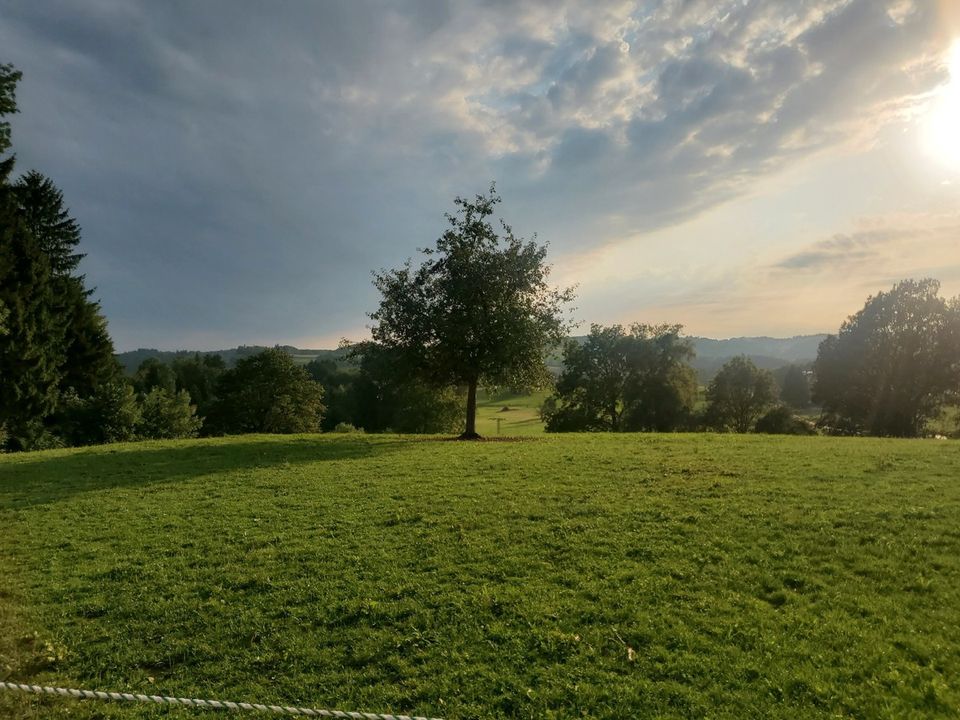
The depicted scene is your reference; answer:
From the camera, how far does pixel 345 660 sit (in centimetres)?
646

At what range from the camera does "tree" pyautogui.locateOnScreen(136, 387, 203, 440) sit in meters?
57.2

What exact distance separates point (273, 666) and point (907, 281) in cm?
5827

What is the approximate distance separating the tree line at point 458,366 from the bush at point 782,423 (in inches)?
7.2

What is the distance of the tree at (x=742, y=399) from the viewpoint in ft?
198

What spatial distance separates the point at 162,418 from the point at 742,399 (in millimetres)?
67822

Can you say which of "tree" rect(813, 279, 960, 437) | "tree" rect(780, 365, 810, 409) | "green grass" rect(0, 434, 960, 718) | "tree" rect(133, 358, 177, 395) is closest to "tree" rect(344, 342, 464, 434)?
"green grass" rect(0, 434, 960, 718)

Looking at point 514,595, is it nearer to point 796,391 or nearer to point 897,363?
point 897,363

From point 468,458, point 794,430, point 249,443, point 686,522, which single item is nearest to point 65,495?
point 249,443

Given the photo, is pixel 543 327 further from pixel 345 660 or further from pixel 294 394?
pixel 294 394

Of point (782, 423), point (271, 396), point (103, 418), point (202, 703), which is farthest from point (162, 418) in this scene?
point (782, 423)

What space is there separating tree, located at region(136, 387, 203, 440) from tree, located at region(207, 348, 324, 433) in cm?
482

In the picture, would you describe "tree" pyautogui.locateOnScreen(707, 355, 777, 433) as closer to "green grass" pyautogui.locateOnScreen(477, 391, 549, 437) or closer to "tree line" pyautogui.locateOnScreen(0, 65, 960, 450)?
"tree line" pyautogui.locateOnScreen(0, 65, 960, 450)

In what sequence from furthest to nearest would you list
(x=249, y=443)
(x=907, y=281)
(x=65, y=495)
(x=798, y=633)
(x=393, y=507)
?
1. (x=907, y=281)
2. (x=249, y=443)
3. (x=65, y=495)
4. (x=393, y=507)
5. (x=798, y=633)

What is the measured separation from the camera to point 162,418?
58406mm
